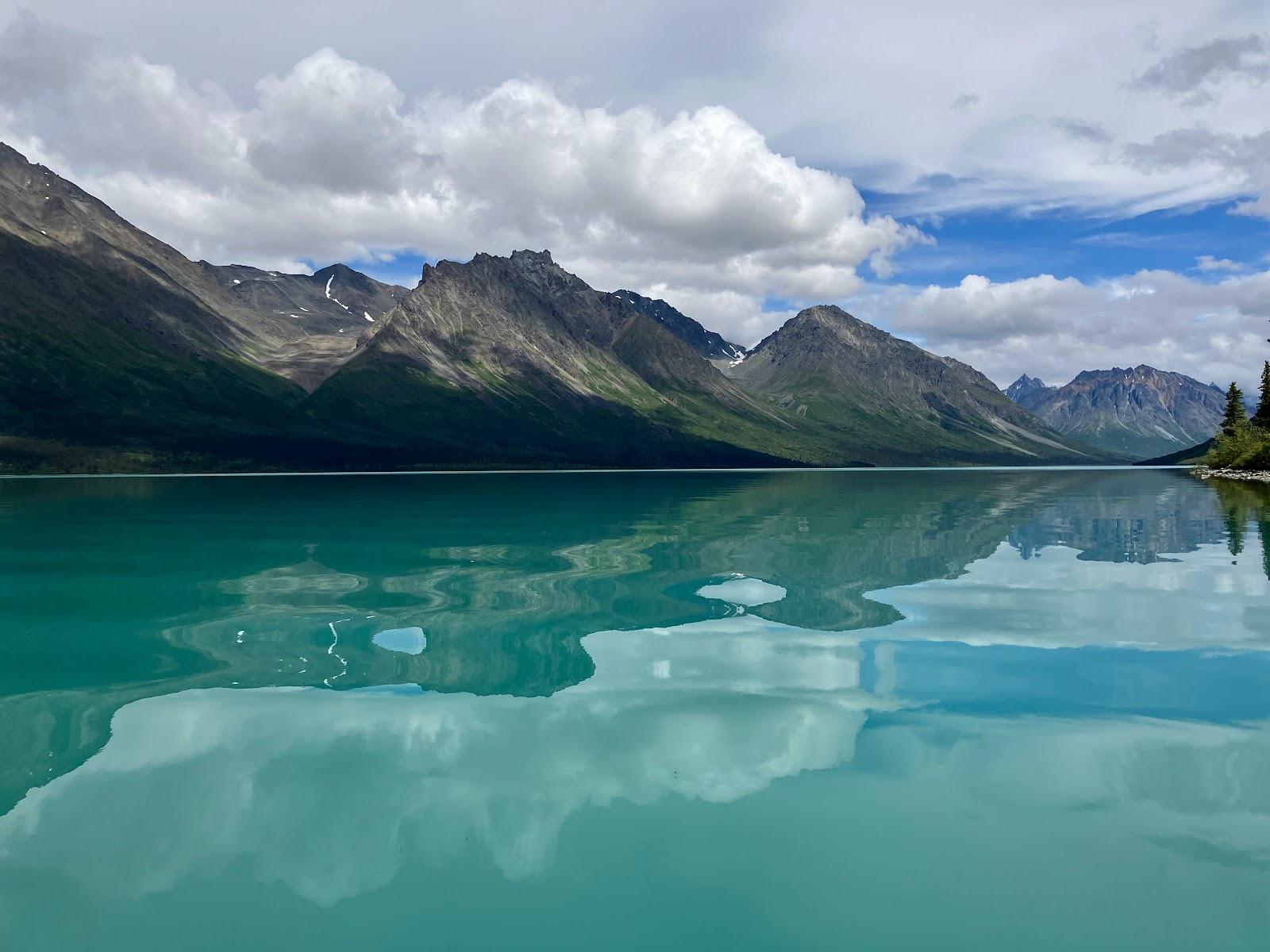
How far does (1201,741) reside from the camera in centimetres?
2025

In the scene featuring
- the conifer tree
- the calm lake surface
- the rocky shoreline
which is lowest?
the calm lake surface

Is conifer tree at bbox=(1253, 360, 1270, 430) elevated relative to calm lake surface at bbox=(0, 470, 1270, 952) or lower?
elevated

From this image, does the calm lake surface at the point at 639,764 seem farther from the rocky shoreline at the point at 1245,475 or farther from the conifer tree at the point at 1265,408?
the conifer tree at the point at 1265,408

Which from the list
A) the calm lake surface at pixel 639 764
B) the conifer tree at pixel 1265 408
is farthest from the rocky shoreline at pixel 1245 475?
the calm lake surface at pixel 639 764

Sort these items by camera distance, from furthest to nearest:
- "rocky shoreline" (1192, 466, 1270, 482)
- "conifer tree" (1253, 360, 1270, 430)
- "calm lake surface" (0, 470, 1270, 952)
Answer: "conifer tree" (1253, 360, 1270, 430), "rocky shoreline" (1192, 466, 1270, 482), "calm lake surface" (0, 470, 1270, 952)

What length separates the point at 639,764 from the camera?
1958 centimetres

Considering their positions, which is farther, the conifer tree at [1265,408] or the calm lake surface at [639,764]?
the conifer tree at [1265,408]

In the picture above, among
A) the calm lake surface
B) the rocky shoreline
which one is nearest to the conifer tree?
the rocky shoreline

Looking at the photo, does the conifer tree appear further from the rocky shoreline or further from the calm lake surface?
the calm lake surface

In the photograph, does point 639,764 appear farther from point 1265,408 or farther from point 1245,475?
point 1265,408

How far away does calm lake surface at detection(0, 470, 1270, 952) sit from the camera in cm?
1340

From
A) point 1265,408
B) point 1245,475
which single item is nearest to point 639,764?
point 1245,475

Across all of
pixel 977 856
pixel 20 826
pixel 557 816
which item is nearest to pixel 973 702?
pixel 977 856

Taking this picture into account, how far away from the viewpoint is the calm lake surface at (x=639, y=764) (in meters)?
13.4
